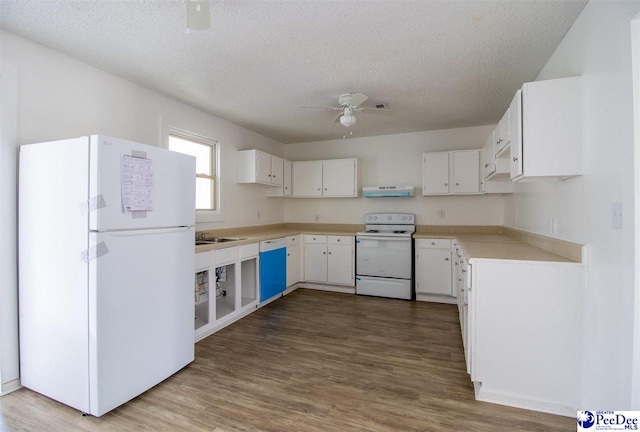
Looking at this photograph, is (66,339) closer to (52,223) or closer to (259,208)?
(52,223)

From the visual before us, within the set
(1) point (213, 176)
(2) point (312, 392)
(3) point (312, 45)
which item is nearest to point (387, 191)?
(1) point (213, 176)

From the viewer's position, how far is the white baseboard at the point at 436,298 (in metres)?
4.18

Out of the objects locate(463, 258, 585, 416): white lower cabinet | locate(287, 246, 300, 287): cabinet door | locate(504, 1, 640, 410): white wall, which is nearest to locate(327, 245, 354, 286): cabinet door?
locate(287, 246, 300, 287): cabinet door

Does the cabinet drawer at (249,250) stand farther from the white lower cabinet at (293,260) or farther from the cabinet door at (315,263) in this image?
the cabinet door at (315,263)

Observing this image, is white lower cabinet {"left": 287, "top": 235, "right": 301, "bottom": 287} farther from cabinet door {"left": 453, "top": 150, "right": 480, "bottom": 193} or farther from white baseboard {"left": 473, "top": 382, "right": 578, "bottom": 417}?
white baseboard {"left": 473, "top": 382, "right": 578, "bottom": 417}

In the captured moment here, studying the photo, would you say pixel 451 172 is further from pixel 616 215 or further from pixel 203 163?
pixel 203 163

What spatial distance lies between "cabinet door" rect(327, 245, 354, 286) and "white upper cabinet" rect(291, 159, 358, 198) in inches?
35.9

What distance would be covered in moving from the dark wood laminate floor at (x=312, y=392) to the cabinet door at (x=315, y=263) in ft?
4.96

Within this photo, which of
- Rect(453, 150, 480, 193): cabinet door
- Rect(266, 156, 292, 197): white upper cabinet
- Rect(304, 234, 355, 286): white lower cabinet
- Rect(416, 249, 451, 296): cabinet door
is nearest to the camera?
Rect(416, 249, 451, 296): cabinet door

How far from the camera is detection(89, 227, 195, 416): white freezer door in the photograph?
183 cm

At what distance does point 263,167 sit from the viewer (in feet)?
14.8

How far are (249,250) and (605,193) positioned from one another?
10.5 feet

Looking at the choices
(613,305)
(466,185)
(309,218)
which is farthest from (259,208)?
(613,305)

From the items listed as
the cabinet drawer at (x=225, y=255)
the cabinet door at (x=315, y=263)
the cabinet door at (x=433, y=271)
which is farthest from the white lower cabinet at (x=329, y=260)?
the cabinet drawer at (x=225, y=255)
